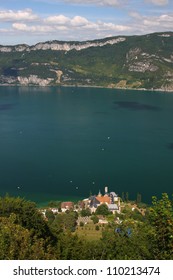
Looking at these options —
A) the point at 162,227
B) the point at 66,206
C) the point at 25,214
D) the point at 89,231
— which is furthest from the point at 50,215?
the point at 162,227

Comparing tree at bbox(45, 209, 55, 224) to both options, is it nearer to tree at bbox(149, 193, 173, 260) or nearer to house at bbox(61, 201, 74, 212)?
house at bbox(61, 201, 74, 212)

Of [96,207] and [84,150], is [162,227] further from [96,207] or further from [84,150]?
[84,150]

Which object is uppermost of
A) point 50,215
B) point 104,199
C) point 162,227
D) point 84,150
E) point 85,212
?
point 162,227

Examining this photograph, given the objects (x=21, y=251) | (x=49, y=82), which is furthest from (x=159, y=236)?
(x=49, y=82)

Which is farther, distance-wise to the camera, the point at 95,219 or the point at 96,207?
the point at 96,207

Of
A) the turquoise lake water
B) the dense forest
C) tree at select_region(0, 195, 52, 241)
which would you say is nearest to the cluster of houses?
the turquoise lake water

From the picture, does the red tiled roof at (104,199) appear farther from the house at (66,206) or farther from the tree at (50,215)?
the tree at (50,215)

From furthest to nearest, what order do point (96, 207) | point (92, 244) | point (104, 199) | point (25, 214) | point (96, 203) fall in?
1. point (104, 199)
2. point (96, 203)
3. point (96, 207)
4. point (25, 214)
5. point (92, 244)

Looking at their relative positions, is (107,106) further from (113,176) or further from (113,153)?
(113,176)

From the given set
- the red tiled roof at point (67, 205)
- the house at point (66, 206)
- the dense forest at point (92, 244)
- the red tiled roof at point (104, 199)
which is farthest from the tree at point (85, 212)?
the dense forest at point (92, 244)
